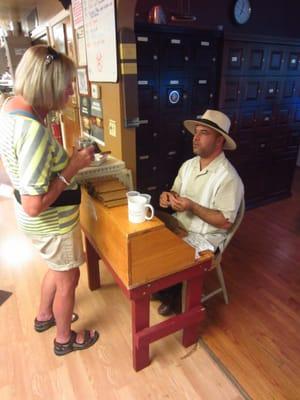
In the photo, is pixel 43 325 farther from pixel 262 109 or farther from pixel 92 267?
pixel 262 109

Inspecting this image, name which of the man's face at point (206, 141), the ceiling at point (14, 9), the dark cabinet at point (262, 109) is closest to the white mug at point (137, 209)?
the man's face at point (206, 141)

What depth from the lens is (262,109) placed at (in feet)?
9.33

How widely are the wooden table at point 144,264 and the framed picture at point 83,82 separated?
1200mm

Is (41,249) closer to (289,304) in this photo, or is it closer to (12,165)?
(12,165)

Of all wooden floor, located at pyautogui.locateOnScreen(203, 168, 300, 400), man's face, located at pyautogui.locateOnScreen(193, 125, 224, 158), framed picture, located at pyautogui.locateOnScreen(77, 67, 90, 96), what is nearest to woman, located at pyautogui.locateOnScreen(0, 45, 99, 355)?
man's face, located at pyautogui.locateOnScreen(193, 125, 224, 158)

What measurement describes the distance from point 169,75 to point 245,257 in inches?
62.3

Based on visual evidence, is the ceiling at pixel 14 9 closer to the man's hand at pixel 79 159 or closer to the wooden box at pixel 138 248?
the man's hand at pixel 79 159

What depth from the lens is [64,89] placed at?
1.02m

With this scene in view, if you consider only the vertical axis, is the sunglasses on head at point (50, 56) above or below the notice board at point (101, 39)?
below

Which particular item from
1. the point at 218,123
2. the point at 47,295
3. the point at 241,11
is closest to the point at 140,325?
the point at 47,295

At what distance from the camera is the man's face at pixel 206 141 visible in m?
1.52

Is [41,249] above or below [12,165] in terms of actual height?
below

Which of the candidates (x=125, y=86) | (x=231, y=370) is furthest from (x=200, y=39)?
(x=231, y=370)

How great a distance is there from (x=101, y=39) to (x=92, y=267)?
143 cm
